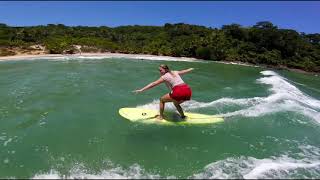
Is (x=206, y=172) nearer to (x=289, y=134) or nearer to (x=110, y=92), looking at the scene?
(x=289, y=134)

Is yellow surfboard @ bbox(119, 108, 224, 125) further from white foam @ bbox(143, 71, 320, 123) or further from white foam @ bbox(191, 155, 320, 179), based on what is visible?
white foam @ bbox(191, 155, 320, 179)

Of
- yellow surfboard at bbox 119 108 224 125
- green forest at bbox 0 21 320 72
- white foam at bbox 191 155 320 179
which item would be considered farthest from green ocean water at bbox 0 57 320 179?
green forest at bbox 0 21 320 72

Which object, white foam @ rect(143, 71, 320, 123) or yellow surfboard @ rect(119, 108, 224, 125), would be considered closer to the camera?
yellow surfboard @ rect(119, 108, 224, 125)

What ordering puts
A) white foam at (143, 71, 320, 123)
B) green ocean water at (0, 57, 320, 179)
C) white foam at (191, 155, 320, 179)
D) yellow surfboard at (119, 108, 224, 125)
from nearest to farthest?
white foam at (191, 155, 320, 179), green ocean water at (0, 57, 320, 179), yellow surfboard at (119, 108, 224, 125), white foam at (143, 71, 320, 123)

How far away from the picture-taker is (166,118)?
1222cm

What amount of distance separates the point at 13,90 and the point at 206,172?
13469 mm

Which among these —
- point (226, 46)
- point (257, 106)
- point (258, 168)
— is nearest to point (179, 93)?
point (258, 168)

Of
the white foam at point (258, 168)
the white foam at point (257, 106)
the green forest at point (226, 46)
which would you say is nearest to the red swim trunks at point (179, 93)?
the white foam at point (257, 106)

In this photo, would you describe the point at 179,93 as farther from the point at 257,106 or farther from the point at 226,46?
the point at 226,46

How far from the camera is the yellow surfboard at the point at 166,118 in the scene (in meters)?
12.0

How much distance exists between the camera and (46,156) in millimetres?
9055

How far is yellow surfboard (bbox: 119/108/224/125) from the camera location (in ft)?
39.3

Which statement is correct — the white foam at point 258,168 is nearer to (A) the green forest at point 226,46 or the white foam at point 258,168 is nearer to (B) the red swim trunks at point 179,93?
(B) the red swim trunks at point 179,93

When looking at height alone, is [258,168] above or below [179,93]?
below
